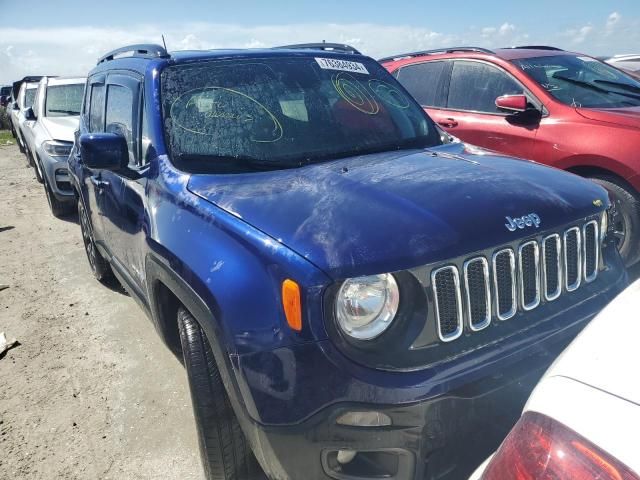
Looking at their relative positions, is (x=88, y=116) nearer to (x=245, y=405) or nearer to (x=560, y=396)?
(x=245, y=405)

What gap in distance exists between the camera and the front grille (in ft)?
6.20

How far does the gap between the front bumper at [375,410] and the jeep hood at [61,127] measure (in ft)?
22.1

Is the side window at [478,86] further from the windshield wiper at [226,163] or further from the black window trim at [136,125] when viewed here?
the black window trim at [136,125]

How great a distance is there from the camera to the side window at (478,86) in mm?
5027

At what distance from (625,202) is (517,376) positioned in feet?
8.68

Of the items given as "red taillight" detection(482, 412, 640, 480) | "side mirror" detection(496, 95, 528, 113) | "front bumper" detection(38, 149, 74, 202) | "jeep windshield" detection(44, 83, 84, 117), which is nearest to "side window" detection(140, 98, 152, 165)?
"red taillight" detection(482, 412, 640, 480)

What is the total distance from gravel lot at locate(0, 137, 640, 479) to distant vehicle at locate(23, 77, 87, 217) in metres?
1.93

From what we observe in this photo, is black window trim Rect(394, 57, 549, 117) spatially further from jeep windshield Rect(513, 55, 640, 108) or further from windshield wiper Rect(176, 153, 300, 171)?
windshield wiper Rect(176, 153, 300, 171)

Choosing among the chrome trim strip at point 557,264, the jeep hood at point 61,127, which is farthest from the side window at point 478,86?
the jeep hood at point 61,127

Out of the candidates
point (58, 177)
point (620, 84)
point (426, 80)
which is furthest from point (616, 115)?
point (58, 177)

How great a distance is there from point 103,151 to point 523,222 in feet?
6.93

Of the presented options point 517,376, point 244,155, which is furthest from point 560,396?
point 244,155

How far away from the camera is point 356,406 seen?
5.71 feet

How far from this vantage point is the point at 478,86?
207 inches
